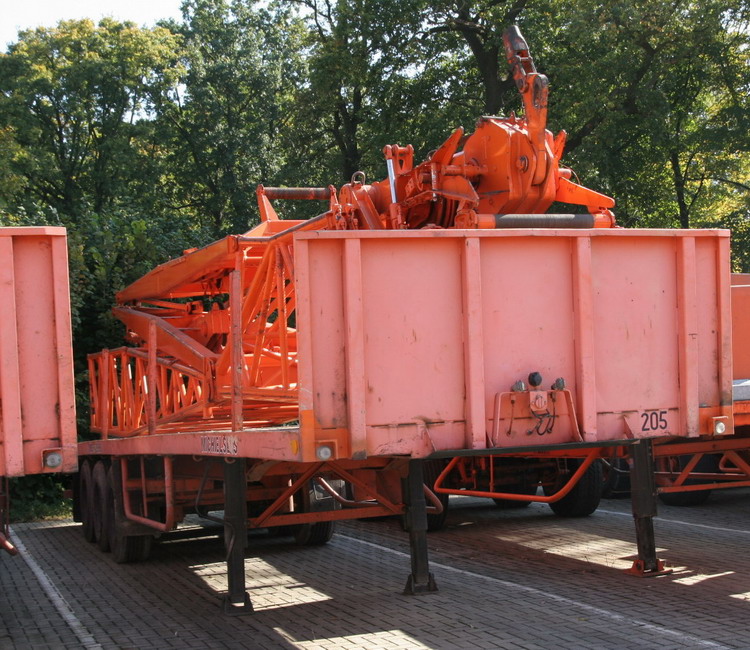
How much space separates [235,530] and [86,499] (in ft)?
17.2

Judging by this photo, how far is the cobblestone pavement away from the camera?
687 cm

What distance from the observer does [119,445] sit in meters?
9.96

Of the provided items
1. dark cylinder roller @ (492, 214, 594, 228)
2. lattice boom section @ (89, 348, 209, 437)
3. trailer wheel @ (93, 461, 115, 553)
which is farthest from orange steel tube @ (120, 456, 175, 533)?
dark cylinder roller @ (492, 214, 594, 228)

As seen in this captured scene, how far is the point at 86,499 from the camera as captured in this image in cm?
1205

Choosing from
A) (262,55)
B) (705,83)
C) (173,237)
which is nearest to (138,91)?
(262,55)

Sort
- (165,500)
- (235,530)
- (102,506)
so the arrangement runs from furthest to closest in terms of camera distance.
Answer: (102,506) → (165,500) → (235,530)

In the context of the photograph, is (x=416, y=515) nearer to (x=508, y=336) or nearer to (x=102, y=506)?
(x=508, y=336)

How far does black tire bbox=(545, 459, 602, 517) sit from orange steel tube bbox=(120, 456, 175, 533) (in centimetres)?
508

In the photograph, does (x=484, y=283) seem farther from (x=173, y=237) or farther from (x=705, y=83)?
(x=705, y=83)

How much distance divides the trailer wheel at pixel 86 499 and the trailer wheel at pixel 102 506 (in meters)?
0.16

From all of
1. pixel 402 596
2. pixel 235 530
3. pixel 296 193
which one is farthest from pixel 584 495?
pixel 235 530

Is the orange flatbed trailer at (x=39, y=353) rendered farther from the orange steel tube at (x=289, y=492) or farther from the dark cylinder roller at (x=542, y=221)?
the dark cylinder roller at (x=542, y=221)

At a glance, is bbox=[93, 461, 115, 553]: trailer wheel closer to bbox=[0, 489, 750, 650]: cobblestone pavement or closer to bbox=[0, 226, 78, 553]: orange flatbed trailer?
bbox=[0, 489, 750, 650]: cobblestone pavement

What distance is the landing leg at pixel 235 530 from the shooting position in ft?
24.5
